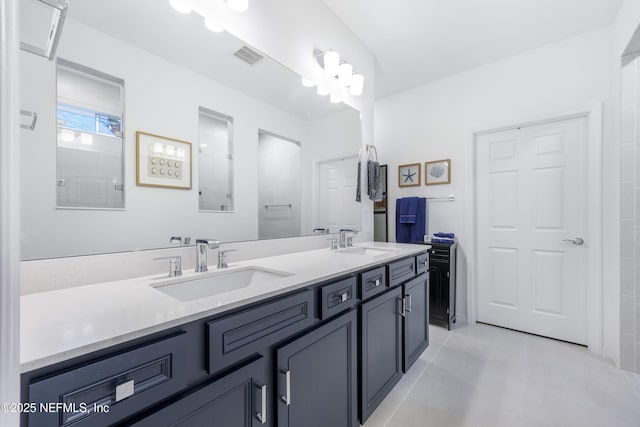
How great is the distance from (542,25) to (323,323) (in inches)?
112

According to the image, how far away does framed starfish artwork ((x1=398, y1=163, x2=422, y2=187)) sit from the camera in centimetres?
307

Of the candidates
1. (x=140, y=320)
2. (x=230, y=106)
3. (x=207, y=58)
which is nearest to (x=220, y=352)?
(x=140, y=320)

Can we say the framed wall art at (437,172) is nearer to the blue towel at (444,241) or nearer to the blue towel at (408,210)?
the blue towel at (408,210)

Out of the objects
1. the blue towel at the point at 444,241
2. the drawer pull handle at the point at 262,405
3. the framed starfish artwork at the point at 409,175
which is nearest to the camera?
the drawer pull handle at the point at 262,405

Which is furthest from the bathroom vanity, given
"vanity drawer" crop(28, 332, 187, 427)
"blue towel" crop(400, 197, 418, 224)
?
"blue towel" crop(400, 197, 418, 224)

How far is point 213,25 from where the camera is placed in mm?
1354

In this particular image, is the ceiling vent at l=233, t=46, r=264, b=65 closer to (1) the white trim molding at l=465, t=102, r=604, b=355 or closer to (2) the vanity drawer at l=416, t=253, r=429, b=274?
(2) the vanity drawer at l=416, t=253, r=429, b=274

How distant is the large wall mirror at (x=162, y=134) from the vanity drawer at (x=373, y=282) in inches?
26.0

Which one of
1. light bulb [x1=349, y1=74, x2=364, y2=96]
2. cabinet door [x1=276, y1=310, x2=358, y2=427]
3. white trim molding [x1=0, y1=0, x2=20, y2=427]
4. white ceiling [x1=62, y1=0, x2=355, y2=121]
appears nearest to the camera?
white trim molding [x1=0, y1=0, x2=20, y2=427]

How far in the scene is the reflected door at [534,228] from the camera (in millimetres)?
2340

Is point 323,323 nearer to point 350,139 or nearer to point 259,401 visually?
point 259,401

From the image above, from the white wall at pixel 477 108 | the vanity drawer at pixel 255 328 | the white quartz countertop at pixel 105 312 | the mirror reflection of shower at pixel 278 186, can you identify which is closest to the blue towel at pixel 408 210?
the white wall at pixel 477 108

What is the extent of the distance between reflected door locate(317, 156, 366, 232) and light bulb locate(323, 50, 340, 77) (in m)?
0.67

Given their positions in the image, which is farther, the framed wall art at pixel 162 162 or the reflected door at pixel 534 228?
the reflected door at pixel 534 228
